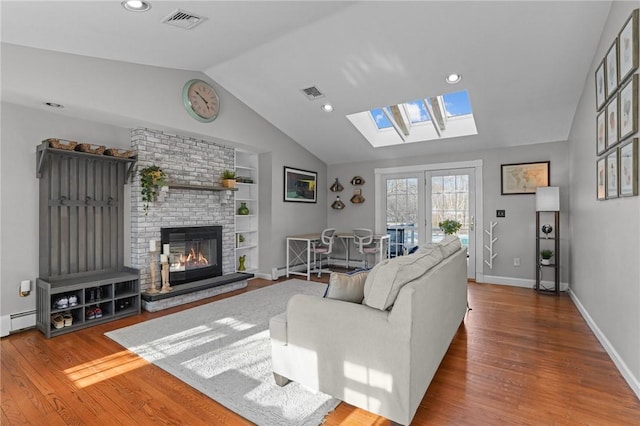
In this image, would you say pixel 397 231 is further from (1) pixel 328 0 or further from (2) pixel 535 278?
(1) pixel 328 0

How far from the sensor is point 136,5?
2.69 meters

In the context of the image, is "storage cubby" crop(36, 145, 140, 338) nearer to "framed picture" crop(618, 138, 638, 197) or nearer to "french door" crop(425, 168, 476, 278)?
"framed picture" crop(618, 138, 638, 197)

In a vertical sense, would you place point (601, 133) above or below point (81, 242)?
above

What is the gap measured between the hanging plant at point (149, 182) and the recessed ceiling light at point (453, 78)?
12.3ft

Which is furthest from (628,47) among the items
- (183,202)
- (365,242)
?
(183,202)

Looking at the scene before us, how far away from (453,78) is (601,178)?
1886 millimetres

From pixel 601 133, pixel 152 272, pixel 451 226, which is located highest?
pixel 601 133

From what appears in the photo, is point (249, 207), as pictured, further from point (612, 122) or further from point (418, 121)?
point (612, 122)

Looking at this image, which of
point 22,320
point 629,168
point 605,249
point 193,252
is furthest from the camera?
point 193,252

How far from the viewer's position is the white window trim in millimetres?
5812

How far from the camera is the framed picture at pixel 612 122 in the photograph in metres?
2.63

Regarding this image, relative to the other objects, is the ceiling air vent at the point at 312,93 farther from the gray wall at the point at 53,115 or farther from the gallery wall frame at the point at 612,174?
the gallery wall frame at the point at 612,174

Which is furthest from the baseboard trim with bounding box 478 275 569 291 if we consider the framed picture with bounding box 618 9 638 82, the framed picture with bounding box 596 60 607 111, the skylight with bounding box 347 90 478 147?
the framed picture with bounding box 618 9 638 82

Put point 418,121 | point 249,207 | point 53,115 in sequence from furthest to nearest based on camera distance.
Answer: point 249,207 < point 418,121 < point 53,115
